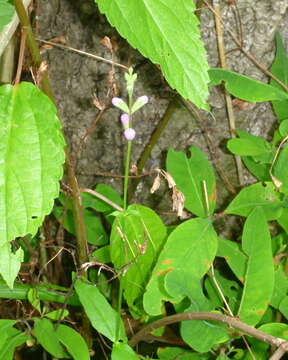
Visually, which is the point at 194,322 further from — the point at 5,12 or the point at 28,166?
the point at 5,12

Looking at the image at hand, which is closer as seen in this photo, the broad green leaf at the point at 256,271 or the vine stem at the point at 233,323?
the vine stem at the point at 233,323

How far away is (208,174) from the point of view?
1.31m

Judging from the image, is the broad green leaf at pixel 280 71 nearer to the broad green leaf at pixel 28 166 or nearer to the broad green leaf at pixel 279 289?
the broad green leaf at pixel 279 289

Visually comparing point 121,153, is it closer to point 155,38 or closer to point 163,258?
point 163,258

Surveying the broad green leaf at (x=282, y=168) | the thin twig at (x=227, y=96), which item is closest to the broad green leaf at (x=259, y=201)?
the broad green leaf at (x=282, y=168)

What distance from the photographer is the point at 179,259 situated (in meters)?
1.03

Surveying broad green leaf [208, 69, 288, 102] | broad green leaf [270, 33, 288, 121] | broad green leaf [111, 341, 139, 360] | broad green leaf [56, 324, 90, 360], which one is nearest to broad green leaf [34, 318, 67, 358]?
broad green leaf [56, 324, 90, 360]

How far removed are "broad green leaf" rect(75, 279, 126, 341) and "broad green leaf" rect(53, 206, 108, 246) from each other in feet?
1.04

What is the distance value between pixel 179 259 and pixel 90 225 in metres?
0.43

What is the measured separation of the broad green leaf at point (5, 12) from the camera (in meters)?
0.82

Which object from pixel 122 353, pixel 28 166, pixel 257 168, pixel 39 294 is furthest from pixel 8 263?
pixel 257 168

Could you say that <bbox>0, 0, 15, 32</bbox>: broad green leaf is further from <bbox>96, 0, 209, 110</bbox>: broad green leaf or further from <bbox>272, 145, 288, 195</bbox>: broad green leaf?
<bbox>272, 145, 288, 195</bbox>: broad green leaf

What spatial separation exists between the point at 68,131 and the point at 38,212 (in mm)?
789

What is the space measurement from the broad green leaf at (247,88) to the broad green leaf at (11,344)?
66 centimetres
